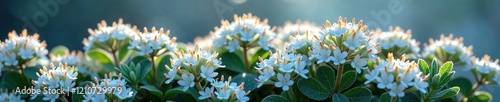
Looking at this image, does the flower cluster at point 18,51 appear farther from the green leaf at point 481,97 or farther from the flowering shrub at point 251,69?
the green leaf at point 481,97

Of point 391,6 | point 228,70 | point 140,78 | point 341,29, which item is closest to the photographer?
point 341,29

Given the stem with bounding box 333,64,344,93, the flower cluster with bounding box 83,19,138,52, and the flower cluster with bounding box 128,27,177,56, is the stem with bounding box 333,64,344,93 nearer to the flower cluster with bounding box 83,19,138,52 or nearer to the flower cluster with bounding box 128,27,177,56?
the flower cluster with bounding box 128,27,177,56

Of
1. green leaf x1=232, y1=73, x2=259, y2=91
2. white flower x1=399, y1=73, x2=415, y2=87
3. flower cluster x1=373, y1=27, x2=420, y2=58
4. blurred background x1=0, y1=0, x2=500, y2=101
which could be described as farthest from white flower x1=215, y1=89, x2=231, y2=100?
blurred background x1=0, y1=0, x2=500, y2=101

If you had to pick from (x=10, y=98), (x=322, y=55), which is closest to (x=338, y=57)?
(x=322, y=55)

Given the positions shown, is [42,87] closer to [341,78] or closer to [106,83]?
[106,83]

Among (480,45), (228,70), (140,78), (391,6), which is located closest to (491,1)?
(480,45)

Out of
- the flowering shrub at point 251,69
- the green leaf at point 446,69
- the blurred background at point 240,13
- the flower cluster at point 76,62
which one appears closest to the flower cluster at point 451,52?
the flowering shrub at point 251,69
